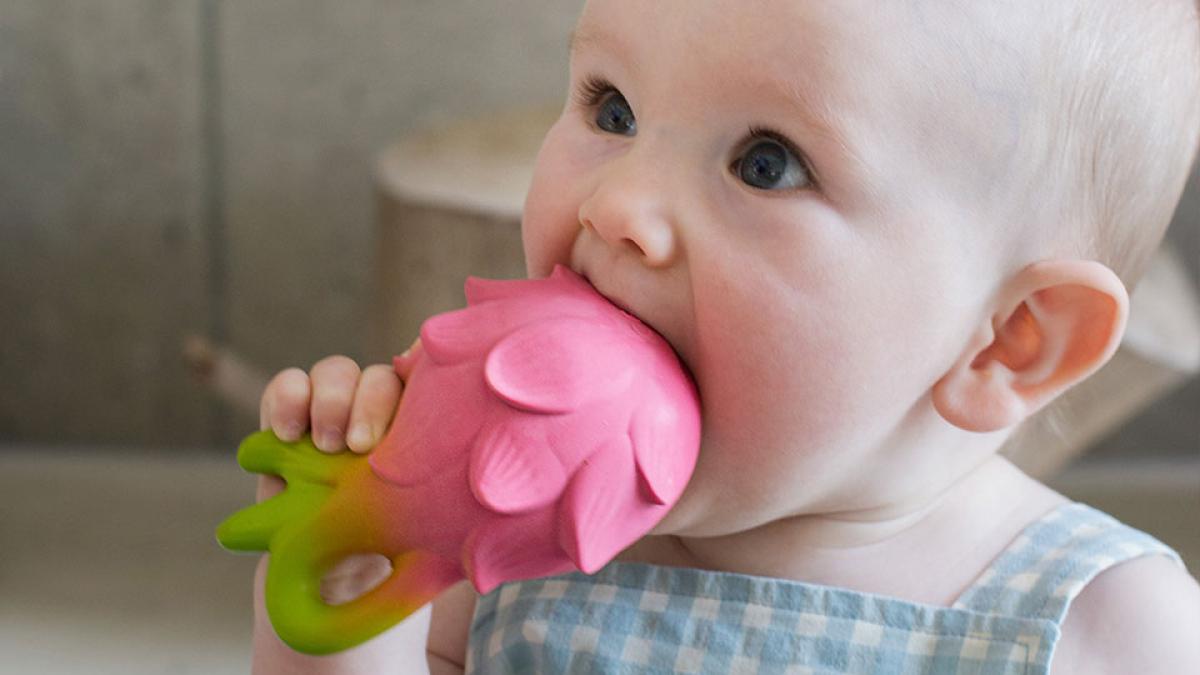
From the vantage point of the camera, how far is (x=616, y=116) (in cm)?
72

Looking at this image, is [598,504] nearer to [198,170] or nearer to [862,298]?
[862,298]

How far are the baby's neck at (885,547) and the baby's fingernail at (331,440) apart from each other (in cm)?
23

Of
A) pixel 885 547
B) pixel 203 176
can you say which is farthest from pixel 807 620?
pixel 203 176

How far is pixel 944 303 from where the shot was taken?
0.70 meters

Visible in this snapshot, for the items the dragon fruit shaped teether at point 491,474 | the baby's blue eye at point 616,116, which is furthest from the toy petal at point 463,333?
the baby's blue eye at point 616,116

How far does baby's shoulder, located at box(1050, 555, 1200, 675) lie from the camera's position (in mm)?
765

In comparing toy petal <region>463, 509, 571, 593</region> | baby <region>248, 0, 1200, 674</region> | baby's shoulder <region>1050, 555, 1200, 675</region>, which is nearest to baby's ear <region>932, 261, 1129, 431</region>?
baby <region>248, 0, 1200, 674</region>

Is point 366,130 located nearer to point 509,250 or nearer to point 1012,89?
point 509,250

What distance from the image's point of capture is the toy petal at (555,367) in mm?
607

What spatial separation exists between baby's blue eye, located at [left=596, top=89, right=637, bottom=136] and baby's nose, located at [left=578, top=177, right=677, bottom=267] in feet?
0.15

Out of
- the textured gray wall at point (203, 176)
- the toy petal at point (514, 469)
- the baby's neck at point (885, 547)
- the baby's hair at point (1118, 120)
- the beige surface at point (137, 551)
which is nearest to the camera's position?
the toy petal at point (514, 469)

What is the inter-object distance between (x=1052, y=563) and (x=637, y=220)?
0.97 feet

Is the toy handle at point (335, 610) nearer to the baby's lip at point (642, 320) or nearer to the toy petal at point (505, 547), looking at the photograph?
the toy petal at point (505, 547)

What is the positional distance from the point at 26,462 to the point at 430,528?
1.73 metres
